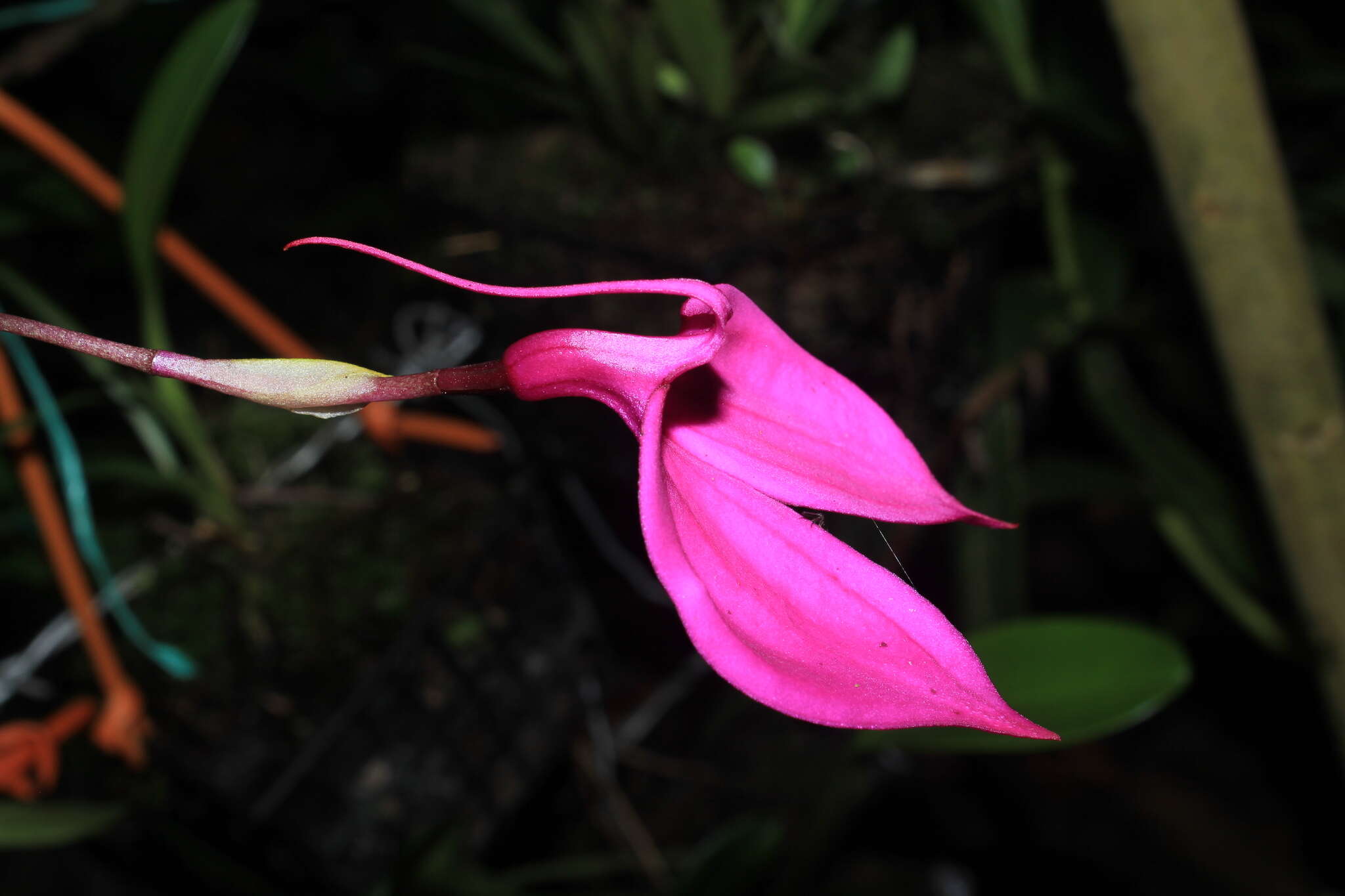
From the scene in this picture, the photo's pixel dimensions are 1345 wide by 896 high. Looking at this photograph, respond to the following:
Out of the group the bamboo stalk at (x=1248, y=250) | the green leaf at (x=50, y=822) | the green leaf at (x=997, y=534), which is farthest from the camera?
the green leaf at (x=997, y=534)

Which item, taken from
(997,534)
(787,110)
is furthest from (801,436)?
(997,534)

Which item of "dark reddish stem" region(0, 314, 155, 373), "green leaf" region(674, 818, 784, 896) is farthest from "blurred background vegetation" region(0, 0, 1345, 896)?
"dark reddish stem" region(0, 314, 155, 373)

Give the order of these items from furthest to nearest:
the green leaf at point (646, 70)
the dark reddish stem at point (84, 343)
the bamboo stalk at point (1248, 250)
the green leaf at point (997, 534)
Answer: the green leaf at point (997, 534)
the green leaf at point (646, 70)
the bamboo stalk at point (1248, 250)
the dark reddish stem at point (84, 343)

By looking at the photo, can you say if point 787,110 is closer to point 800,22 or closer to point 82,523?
point 800,22

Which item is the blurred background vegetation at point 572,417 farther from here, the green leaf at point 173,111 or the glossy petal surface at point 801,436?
the glossy petal surface at point 801,436

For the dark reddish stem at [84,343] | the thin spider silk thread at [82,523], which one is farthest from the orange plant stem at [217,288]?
the dark reddish stem at [84,343]

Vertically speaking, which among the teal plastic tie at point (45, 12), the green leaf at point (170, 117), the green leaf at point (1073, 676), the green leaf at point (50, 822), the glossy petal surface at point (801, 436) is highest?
the teal plastic tie at point (45, 12)
